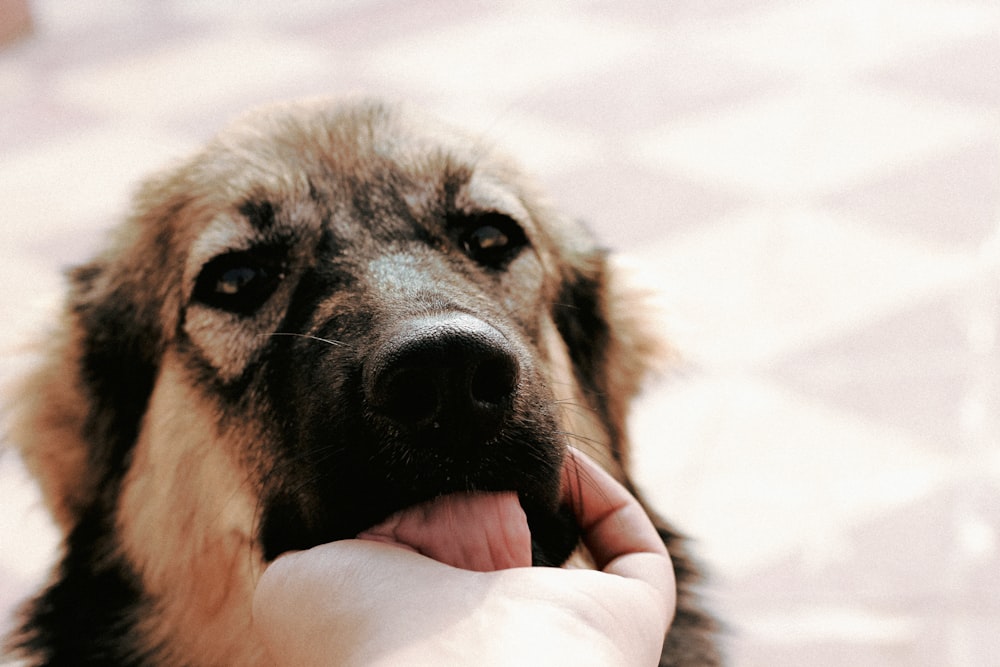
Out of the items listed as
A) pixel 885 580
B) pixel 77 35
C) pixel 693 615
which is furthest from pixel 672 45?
pixel 693 615

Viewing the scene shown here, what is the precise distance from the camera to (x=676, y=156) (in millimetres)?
5383

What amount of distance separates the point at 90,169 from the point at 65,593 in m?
3.49

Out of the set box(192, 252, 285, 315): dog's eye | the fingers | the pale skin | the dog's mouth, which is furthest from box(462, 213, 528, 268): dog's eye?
the pale skin

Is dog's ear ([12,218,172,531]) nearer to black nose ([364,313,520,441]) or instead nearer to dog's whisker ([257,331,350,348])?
dog's whisker ([257,331,350,348])

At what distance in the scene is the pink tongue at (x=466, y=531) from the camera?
1681mm

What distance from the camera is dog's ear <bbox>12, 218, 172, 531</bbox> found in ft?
8.10

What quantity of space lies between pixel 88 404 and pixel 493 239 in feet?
3.20

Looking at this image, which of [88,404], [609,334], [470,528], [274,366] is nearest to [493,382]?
[470,528]

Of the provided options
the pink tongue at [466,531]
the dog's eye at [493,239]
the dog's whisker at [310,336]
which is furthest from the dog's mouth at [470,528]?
the dog's eye at [493,239]

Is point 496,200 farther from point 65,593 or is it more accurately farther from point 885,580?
point 885,580

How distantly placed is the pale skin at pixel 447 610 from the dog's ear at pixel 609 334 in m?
1.01

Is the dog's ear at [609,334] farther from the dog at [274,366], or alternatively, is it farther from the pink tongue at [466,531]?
the pink tongue at [466,531]

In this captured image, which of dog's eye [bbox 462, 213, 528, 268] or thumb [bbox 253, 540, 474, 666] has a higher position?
dog's eye [bbox 462, 213, 528, 268]

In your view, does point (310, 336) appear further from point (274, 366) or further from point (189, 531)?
point (189, 531)
